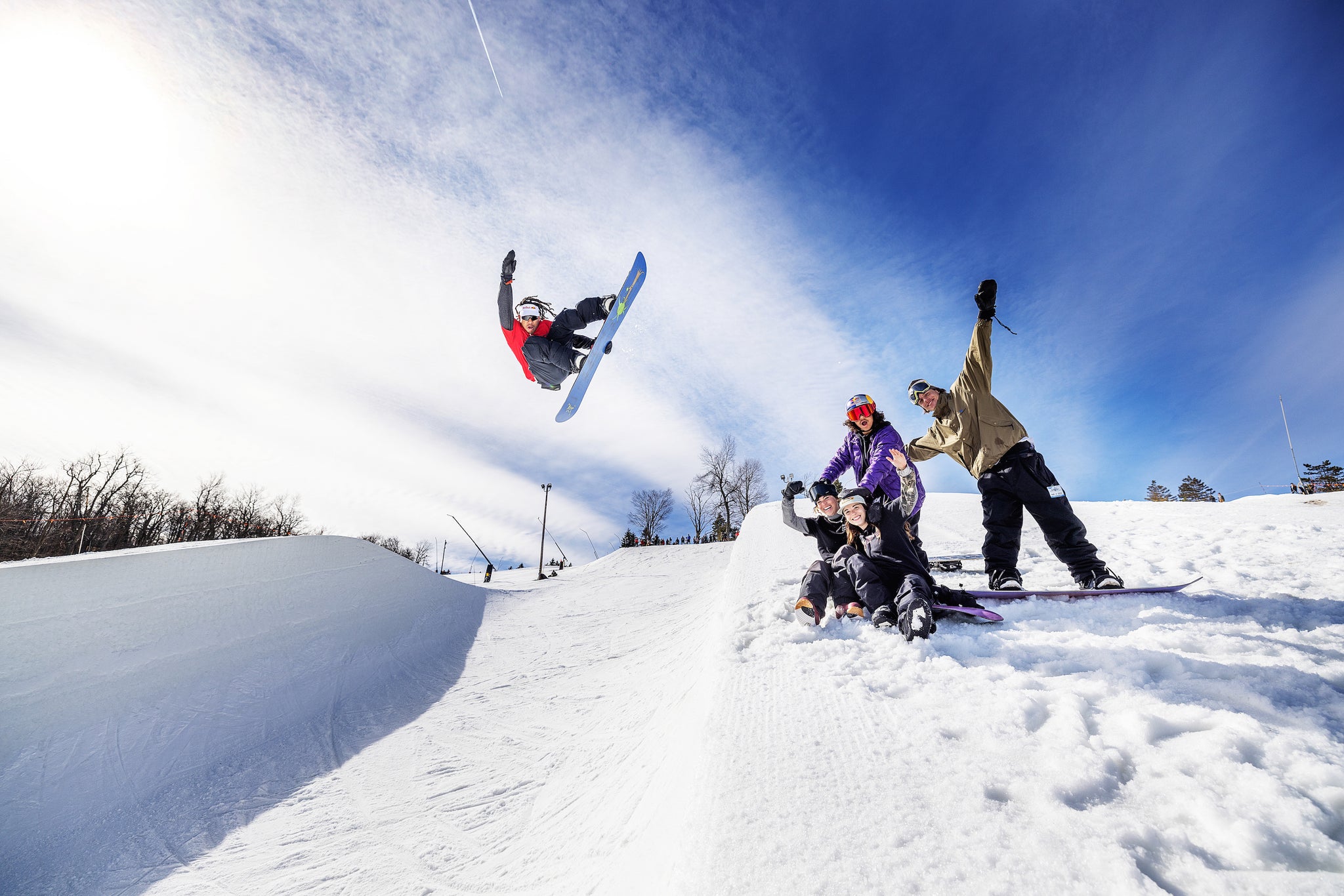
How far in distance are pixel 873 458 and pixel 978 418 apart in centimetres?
97

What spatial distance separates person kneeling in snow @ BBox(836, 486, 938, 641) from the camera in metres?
3.09

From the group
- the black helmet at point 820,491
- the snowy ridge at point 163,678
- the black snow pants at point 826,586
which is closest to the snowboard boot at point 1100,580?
the black snow pants at point 826,586

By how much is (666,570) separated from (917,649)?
10.3 m

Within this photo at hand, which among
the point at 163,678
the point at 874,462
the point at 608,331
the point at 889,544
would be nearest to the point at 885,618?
the point at 889,544

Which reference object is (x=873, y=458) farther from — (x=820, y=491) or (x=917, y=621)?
(x=917, y=621)

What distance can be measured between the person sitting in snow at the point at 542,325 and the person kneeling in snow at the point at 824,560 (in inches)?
141

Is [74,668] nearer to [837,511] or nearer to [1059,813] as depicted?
[837,511]

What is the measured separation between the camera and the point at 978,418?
4137mm

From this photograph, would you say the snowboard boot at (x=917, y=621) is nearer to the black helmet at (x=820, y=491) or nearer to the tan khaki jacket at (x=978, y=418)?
the black helmet at (x=820, y=491)

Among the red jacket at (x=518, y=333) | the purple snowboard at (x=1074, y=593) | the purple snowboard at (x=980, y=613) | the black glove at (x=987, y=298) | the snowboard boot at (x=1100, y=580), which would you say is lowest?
the purple snowboard at (x=980, y=613)

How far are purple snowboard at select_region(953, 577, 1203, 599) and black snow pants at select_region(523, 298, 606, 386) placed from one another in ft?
16.9

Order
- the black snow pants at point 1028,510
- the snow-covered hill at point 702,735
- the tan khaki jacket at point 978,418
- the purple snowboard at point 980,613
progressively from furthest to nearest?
the tan khaki jacket at point 978,418 < the black snow pants at point 1028,510 < the purple snowboard at point 980,613 < the snow-covered hill at point 702,735

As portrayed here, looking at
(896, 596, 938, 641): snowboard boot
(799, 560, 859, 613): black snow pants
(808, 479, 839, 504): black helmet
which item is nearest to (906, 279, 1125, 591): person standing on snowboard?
(808, 479, 839, 504): black helmet

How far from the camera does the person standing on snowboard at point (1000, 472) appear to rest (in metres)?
3.78
